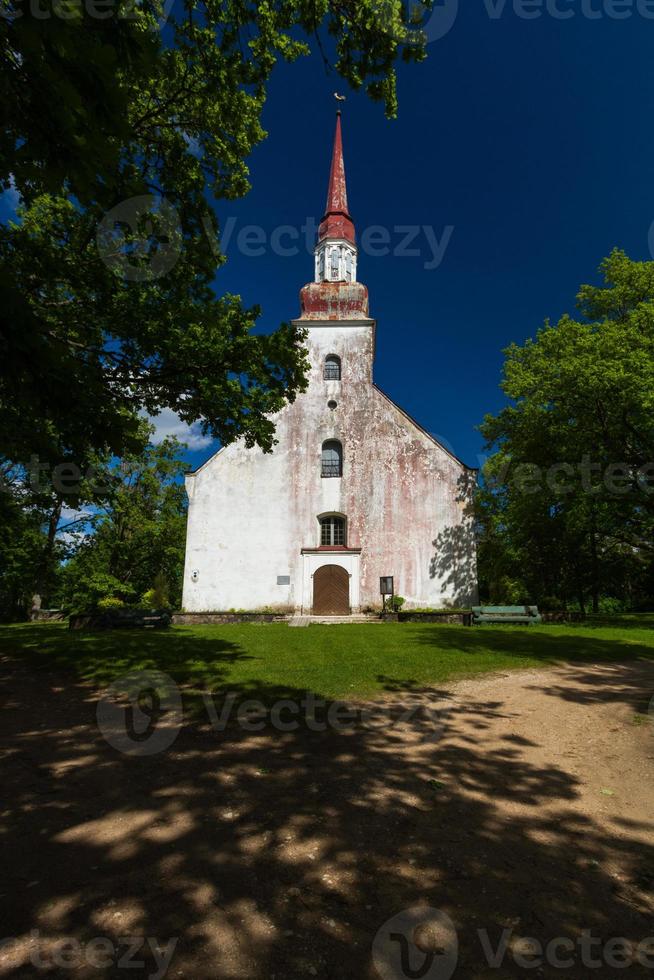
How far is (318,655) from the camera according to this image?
10.3 meters

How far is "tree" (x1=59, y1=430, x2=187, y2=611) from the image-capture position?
28.1 m

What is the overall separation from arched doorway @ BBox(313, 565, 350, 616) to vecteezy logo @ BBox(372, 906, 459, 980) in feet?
65.9

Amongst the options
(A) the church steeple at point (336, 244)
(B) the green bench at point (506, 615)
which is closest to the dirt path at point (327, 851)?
(B) the green bench at point (506, 615)

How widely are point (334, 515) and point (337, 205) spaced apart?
2078 centimetres

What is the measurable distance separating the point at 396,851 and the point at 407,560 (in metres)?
19.5

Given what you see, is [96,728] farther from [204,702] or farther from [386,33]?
[386,33]

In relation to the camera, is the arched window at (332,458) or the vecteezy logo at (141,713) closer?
the vecteezy logo at (141,713)

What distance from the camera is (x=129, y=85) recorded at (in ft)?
22.6

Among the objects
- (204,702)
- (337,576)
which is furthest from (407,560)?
(204,702)
